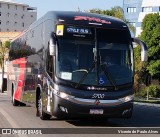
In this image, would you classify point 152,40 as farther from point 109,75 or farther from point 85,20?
point 109,75

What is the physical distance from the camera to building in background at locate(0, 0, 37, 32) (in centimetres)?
15975

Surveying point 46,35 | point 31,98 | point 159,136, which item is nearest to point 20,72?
point 31,98

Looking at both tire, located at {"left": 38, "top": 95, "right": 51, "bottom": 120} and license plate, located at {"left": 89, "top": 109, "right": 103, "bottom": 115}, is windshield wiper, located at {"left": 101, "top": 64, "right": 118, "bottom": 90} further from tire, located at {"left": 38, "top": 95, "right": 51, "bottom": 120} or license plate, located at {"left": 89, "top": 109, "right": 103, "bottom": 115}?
tire, located at {"left": 38, "top": 95, "right": 51, "bottom": 120}

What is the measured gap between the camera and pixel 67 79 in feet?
44.0

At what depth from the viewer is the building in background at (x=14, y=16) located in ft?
524

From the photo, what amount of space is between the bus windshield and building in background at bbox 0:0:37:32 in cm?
14520

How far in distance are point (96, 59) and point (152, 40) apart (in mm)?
45305

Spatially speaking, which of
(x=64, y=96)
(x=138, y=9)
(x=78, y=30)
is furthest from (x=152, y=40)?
(x=64, y=96)

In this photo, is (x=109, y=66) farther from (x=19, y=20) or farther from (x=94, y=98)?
(x=19, y=20)

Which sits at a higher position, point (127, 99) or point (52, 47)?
point (52, 47)

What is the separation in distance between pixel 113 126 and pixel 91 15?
3.50 m

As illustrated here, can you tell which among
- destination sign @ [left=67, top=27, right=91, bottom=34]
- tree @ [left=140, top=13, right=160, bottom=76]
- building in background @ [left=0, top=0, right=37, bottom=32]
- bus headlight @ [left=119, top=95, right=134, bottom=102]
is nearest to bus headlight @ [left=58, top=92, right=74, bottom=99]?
bus headlight @ [left=119, top=95, right=134, bottom=102]

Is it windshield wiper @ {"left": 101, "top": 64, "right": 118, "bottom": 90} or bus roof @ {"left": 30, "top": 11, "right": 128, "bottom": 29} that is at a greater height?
bus roof @ {"left": 30, "top": 11, "right": 128, "bottom": 29}

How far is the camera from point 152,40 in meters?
58.1
